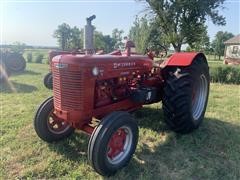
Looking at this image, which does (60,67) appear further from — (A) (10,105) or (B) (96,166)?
(A) (10,105)

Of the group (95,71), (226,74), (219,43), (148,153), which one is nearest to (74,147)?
(148,153)

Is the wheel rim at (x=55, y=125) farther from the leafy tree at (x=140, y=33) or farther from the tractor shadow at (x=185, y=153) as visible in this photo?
the leafy tree at (x=140, y=33)

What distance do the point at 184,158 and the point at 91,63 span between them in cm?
179

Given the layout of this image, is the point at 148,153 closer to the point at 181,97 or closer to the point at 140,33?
the point at 181,97

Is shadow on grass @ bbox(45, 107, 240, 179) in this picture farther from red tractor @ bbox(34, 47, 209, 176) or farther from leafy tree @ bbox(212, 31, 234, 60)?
leafy tree @ bbox(212, 31, 234, 60)

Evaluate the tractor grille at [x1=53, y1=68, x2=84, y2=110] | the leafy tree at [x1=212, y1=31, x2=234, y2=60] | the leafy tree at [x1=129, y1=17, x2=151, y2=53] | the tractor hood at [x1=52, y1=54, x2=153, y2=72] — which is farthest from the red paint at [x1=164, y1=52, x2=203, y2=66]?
the leafy tree at [x1=212, y1=31, x2=234, y2=60]

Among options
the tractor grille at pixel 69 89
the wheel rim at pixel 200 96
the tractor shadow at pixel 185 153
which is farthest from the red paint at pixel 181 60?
the tractor grille at pixel 69 89

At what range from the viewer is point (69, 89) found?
10.8 ft

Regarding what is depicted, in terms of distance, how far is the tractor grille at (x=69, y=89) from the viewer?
3.24 meters

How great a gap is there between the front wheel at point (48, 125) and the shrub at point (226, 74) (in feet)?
28.7

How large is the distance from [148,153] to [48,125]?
1491 mm

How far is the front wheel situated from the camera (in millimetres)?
3934

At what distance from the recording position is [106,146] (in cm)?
309

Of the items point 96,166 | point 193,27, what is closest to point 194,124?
point 96,166
